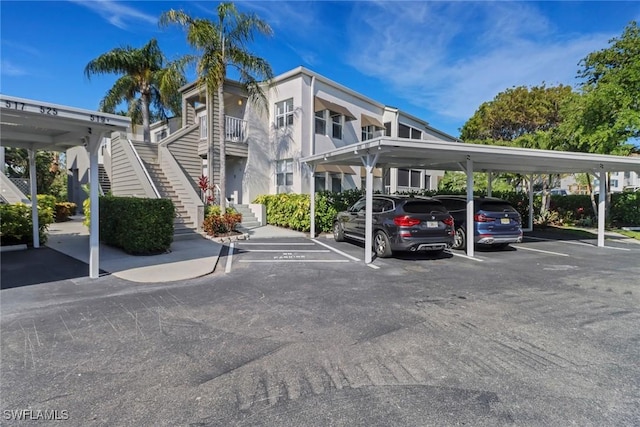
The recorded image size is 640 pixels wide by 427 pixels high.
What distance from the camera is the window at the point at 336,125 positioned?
19.2m

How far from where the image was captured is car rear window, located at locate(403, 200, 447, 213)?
8672 mm

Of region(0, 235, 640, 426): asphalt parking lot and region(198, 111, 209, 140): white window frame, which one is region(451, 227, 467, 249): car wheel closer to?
region(0, 235, 640, 426): asphalt parking lot

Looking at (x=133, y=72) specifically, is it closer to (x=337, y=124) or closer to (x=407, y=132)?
(x=337, y=124)

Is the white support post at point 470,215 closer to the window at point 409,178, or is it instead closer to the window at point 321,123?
the window at point 321,123

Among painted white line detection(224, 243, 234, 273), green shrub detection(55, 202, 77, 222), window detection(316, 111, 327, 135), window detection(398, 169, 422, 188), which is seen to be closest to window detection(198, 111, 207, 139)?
window detection(316, 111, 327, 135)

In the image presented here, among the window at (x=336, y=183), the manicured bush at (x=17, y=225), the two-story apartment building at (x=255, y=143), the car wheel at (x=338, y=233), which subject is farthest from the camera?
the window at (x=336, y=183)

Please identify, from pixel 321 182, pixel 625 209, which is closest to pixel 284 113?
pixel 321 182

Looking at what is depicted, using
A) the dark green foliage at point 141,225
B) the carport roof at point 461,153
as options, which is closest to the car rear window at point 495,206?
the carport roof at point 461,153

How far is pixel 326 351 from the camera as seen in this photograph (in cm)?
366

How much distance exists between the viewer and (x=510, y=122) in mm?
28625

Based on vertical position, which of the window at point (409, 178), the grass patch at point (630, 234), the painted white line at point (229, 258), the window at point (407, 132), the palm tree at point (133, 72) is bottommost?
the painted white line at point (229, 258)

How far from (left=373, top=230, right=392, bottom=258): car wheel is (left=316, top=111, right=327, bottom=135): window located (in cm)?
1043

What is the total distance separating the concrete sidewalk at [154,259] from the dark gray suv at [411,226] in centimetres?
446

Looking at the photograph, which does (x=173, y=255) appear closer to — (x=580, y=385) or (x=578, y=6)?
(x=580, y=385)
